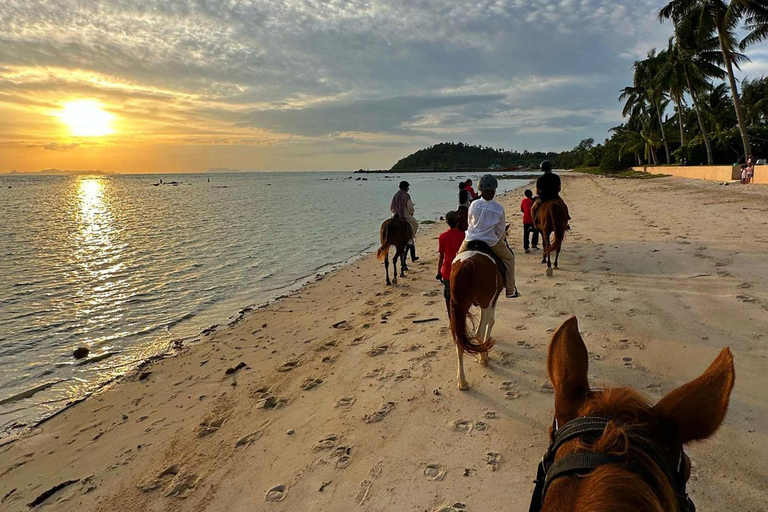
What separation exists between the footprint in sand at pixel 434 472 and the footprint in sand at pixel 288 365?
9.89 ft

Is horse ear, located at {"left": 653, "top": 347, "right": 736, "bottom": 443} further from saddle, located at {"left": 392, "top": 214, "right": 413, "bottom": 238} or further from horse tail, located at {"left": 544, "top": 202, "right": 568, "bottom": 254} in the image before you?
saddle, located at {"left": 392, "top": 214, "right": 413, "bottom": 238}

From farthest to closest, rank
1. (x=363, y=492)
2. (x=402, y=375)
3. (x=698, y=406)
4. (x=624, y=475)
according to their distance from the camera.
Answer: (x=402, y=375), (x=363, y=492), (x=698, y=406), (x=624, y=475)

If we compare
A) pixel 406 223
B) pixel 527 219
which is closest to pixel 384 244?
pixel 406 223

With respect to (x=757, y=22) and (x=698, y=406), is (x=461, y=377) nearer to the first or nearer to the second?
(x=698, y=406)

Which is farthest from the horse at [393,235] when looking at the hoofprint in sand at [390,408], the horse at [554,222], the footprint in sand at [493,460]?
the footprint in sand at [493,460]

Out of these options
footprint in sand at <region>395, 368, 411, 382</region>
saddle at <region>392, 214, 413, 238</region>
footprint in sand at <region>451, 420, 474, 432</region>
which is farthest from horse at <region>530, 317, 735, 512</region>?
saddle at <region>392, 214, 413, 238</region>

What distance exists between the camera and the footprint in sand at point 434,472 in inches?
132

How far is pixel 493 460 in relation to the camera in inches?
137

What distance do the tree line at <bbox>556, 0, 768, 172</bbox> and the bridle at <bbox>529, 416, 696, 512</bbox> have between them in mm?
31399

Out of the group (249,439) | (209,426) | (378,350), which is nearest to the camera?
(249,439)

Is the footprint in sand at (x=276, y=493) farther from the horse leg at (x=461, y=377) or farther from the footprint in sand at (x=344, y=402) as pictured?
the horse leg at (x=461, y=377)

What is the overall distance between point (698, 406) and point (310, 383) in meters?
4.59

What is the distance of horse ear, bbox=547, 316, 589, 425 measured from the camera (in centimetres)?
163

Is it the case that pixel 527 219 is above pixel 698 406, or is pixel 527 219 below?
below
